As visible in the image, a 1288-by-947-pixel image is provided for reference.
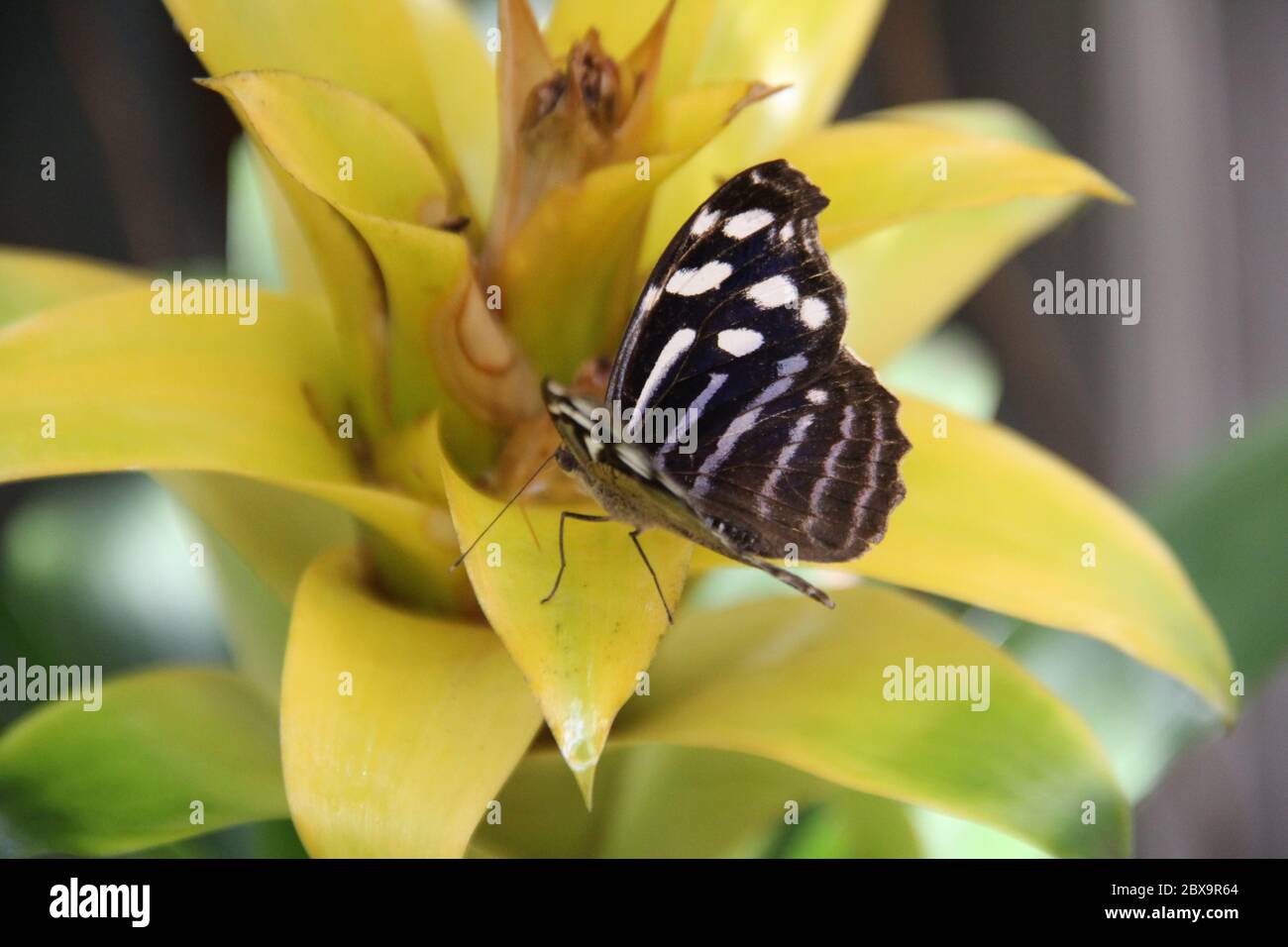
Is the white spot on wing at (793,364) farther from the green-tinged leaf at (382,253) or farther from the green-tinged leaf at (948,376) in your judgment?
the green-tinged leaf at (948,376)

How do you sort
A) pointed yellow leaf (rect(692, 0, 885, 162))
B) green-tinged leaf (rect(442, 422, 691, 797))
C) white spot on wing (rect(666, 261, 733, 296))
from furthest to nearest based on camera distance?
pointed yellow leaf (rect(692, 0, 885, 162))
white spot on wing (rect(666, 261, 733, 296))
green-tinged leaf (rect(442, 422, 691, 797))

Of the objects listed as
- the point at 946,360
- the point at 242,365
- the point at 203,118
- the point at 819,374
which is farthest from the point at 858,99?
the point at 242,365

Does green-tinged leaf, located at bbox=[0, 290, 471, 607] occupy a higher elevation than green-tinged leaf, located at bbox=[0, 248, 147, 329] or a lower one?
lower

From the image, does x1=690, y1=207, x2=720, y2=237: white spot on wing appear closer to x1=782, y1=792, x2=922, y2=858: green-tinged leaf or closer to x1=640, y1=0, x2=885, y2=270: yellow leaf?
x1=640, y1=0, x2=885, y2=270: yellow leaf

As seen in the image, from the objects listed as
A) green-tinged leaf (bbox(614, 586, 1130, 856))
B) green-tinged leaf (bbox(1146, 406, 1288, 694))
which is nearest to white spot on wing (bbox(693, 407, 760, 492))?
green-tinged leaf (bbox(614, 586, 1130, 856))
